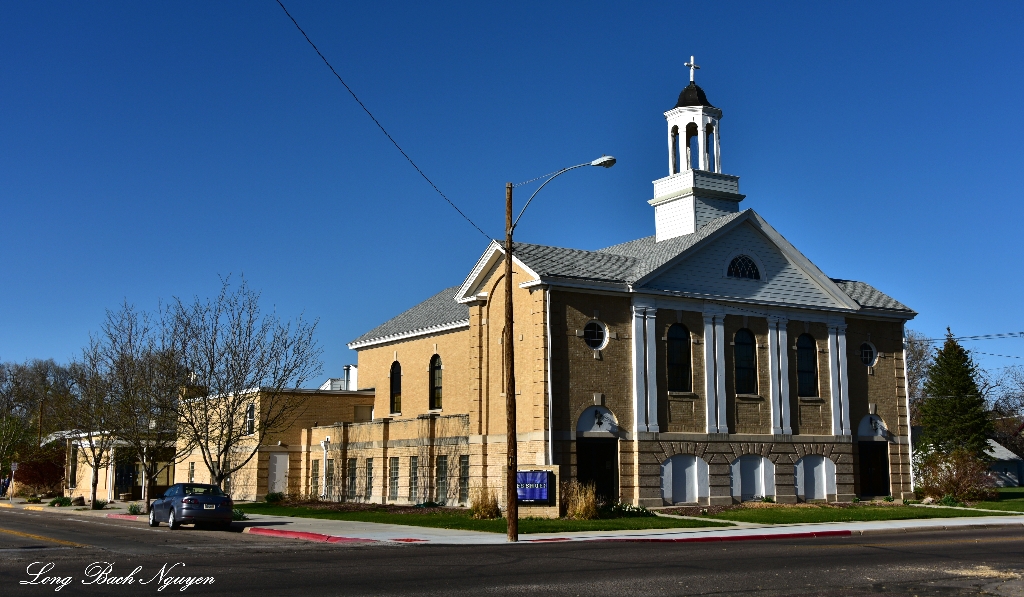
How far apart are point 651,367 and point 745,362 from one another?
15.5 feet

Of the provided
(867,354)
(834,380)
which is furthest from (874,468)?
(867,354)

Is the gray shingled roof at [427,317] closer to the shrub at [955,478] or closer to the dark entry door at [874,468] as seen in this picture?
the dark entry door at [874,468]

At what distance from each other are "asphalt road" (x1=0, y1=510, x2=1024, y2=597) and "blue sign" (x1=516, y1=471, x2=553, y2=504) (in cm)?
891

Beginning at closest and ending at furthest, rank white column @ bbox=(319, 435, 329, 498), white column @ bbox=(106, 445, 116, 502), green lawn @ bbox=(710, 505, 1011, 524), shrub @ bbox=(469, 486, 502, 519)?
green lawn @ bbox=(710, 505, 1011, 524)
shrub @ bbox=(469, 486, 502, 519)
white column @ bbox=(319, 435, 329, 498)
white column @ bbox=(106, 445, 116, 502)

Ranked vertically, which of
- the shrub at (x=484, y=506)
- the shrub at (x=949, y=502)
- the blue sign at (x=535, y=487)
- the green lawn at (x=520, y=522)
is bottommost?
the shrub at (x=949, y=502)

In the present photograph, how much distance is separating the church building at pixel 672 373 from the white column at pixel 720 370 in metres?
0.05

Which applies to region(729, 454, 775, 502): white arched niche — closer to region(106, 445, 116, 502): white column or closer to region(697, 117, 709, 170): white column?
region(697, 117, 709, 170): white column

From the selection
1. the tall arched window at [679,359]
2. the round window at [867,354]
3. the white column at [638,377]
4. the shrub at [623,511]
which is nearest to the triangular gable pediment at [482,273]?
the white column at [638,377]

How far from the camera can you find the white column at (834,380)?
39656mm

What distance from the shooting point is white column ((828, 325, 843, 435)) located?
3966 centimetres

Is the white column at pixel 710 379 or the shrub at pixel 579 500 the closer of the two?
the shrub at pixel 579 500

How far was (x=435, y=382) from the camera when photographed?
43844mm

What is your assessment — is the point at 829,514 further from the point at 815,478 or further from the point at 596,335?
the point at 596,335

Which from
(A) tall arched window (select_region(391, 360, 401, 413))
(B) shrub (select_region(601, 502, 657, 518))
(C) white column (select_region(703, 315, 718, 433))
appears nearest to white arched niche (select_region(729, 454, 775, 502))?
(C) white column (select_region(703, 315, 718, 433))
